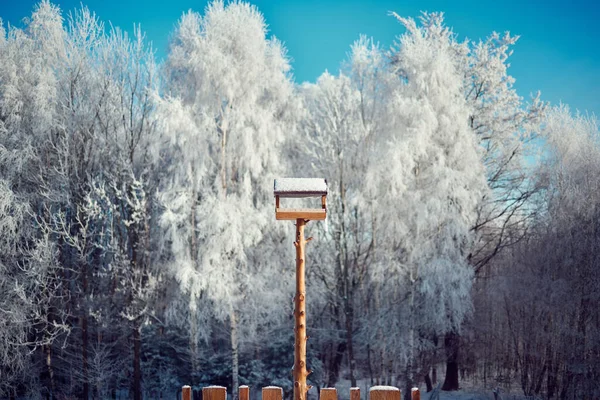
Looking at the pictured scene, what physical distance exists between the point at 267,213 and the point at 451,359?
6.32 meters

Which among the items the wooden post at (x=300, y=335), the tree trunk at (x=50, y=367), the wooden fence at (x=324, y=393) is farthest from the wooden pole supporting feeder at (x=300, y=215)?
the tree trunk at (x=50, y=367)

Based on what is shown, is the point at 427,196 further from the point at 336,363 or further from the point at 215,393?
the point at 215,393

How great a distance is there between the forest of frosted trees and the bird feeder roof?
8076 mm

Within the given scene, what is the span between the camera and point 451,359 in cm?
1365

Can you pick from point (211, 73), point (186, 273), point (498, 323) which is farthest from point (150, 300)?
point (498, 323)

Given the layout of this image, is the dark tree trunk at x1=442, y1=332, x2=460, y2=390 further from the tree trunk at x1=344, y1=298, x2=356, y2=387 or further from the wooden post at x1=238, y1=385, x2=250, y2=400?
the wooden post at x1=238, y1=385, x2=250, y2=400

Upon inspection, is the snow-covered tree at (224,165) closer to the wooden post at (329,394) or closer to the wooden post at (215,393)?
the wooden post at (215,393)

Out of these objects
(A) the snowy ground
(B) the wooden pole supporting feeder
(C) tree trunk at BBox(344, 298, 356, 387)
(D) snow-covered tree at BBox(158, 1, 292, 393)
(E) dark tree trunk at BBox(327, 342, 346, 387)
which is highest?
(D) snow-covered tree at BBox(158, 1, 292, 393)

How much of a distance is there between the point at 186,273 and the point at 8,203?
469 centimetres

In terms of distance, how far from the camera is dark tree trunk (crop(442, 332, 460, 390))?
13234mm

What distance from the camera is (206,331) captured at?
40.2 feet

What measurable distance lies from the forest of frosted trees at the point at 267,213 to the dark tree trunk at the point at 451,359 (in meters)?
0.05

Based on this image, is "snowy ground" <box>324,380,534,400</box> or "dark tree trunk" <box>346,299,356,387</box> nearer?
"snowy ground" <box>324,380,534,400</box>

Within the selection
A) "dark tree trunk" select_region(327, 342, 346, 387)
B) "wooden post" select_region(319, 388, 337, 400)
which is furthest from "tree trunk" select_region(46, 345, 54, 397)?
"wooden post" select_region(319, 388, 337, 400)
